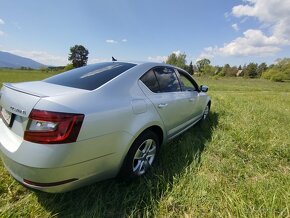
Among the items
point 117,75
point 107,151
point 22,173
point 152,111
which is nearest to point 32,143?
point 22,173

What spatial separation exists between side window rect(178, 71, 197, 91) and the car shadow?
4.31ft

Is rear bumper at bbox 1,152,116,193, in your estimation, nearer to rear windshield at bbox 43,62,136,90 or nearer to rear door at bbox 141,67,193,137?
rear windshield at bbox 43,62,136,90

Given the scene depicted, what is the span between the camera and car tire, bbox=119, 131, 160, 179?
2.42m

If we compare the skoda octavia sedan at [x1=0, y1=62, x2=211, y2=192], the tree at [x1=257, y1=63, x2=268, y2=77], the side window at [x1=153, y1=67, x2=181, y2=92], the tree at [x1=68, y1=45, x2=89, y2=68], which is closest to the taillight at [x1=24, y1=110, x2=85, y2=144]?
the skoda octavia sedan at [x1=0, y1=62, x2=211, y2=192]

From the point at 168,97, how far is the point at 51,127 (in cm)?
181

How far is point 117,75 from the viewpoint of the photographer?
2.52 m

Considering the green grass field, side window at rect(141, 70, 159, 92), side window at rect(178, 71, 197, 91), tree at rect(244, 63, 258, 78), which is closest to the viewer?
the green grass field

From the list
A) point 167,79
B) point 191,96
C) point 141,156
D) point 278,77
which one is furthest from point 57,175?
point 278,77

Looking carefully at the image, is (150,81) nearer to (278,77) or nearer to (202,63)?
(278,77)

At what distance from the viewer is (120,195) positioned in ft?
8.01

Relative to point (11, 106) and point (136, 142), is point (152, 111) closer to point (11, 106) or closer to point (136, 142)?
point (136, 142)

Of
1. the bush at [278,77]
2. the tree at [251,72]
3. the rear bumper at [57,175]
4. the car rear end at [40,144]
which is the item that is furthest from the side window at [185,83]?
the tree at [251,72]

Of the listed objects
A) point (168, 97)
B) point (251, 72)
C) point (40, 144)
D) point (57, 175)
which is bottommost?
point (251, 72)

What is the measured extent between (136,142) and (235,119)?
389cm
